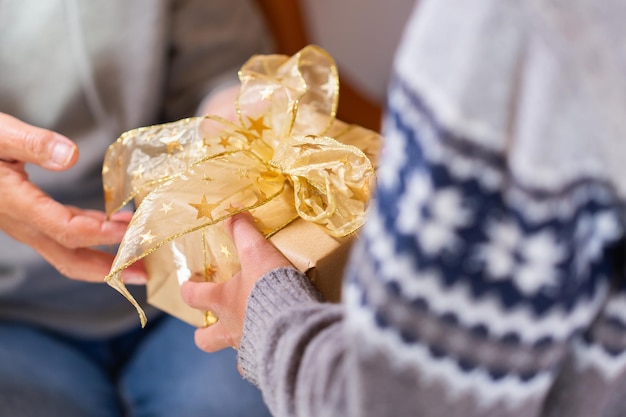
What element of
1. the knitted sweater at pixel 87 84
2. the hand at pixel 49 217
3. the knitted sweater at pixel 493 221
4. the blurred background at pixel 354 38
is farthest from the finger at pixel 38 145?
the blurred background at pixel 354 38

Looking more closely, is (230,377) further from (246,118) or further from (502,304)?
(502,304)

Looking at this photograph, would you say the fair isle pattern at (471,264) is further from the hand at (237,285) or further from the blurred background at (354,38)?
the blurred background at (354,38)

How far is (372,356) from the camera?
11.3 inches

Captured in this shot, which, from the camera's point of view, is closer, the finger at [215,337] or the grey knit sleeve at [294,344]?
the grey knit sleeve at [294,344]

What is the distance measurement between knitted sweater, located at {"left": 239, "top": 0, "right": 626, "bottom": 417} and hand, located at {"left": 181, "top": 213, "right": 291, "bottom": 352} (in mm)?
122

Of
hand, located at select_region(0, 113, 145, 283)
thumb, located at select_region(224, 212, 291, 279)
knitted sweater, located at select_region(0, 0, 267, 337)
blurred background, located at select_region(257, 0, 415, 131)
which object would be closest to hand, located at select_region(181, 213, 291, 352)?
thumb, located at select_region(224, 212, 291, 279)

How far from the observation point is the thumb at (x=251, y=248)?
1.39 feet

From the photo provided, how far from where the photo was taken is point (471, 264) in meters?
0.27

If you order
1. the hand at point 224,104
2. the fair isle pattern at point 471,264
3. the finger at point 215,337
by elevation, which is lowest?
the finger at point 215,337

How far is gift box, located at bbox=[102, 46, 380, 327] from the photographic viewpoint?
0.44 meters

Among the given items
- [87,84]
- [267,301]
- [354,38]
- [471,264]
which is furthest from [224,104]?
[354,38]

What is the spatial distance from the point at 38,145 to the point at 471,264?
403 mm

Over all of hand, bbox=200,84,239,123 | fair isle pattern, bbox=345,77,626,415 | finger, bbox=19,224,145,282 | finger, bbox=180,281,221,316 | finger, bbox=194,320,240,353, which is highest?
fair isle pattern, bbox=345,77,626,415

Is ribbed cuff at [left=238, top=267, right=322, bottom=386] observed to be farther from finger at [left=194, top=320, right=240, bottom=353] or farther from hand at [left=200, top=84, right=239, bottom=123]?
hand at [left=200, top=84, right=239, bottom=123]
